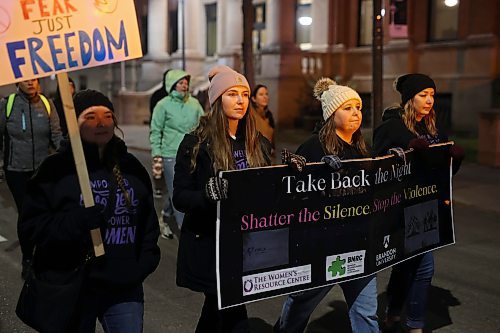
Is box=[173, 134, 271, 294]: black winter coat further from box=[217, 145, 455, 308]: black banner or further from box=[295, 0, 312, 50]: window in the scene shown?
→ box=[295, 0, 312, 50]: window

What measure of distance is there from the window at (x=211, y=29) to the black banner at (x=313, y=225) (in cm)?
2721

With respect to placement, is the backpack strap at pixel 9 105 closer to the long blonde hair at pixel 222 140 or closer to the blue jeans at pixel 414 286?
the long blonde hair at pixel 222 140

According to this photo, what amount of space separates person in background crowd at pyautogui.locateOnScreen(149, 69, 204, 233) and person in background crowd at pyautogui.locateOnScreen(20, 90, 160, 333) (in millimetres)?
4157

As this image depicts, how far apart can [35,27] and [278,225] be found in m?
1.57

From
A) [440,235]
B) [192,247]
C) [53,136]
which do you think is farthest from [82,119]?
[53,136]

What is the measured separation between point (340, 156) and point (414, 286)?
1135 millimetres

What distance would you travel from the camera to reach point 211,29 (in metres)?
31.0

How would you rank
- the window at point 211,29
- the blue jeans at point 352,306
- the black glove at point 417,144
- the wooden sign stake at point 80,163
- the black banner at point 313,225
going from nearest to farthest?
the wooden sign stake at point 80,163 → the black banner at point 313,225 → the blue jeans at point 352,306 → the black glove at point 417,144 → the window at point 211,29

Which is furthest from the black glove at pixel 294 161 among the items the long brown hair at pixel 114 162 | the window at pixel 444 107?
the window at pixel 444 107

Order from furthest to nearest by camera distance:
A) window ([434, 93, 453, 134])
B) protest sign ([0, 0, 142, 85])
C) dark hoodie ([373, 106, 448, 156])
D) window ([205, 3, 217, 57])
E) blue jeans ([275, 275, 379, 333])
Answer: window ([205, 3, 217, 57])
window ([434, 93, 453, 134])
dark hoodie ([373, 106, 448, 156])
blue jeans ([275, 275, 379, 333])
protest sign ([0, 0, 142, 85])

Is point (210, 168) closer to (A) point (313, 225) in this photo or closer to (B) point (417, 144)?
(A) point (313, 225)

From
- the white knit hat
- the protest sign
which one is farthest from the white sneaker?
the protest sign

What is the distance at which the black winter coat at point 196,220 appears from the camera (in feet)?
11.8

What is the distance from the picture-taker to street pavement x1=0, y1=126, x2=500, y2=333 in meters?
5.08
